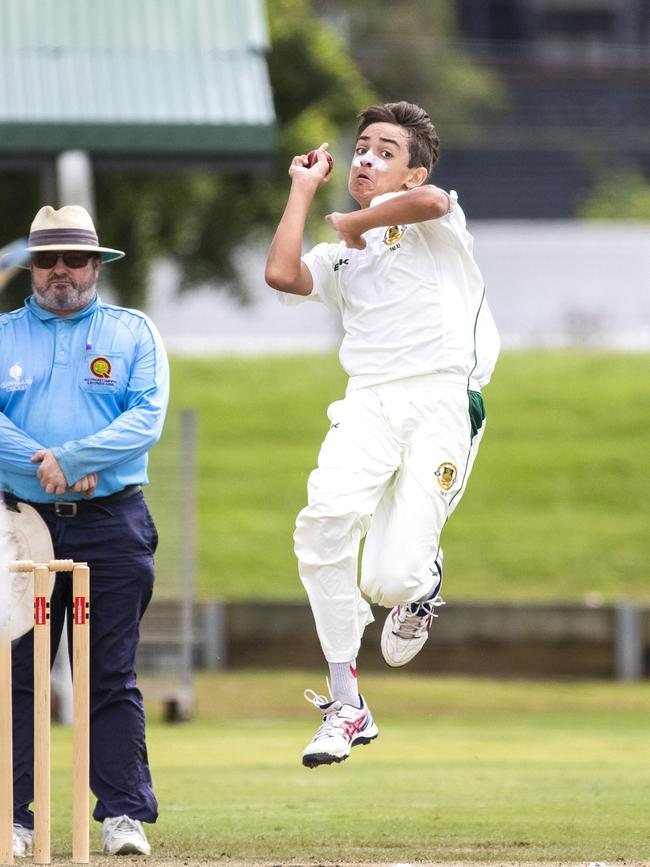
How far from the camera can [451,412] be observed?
6.00 metres

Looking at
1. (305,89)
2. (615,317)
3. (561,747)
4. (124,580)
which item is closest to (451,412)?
(124,580)

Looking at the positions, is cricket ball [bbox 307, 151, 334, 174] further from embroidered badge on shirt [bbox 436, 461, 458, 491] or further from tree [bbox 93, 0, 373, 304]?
tree [bbox 93, 0, 373, 304]

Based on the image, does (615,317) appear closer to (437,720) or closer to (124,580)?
(437,720)

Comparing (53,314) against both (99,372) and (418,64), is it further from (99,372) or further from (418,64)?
(418,64)

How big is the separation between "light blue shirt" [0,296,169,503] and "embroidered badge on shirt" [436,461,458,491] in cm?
97

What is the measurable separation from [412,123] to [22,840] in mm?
2660

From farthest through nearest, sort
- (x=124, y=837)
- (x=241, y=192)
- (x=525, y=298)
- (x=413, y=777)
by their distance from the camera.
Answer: (x=525, y=298) < (x=241, y=192) < (x=413, y=777) < (x=124, y=837)

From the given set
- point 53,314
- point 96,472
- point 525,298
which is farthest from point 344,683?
point 525,298

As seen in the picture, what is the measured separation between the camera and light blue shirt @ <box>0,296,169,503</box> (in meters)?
6.07

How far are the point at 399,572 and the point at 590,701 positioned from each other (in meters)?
7.47

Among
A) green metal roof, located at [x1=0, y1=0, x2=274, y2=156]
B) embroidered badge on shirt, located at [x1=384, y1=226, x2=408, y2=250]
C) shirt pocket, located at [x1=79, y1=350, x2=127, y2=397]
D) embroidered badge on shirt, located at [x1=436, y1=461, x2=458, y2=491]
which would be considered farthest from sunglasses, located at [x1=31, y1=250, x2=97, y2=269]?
green metal roof, located at [x1=0, y1=0, x2=274, y2=156]

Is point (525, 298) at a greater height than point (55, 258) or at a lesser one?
greater

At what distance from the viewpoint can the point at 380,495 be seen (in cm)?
600

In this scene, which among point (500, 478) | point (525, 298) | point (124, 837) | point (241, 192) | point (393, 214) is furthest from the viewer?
point (525, 298)
